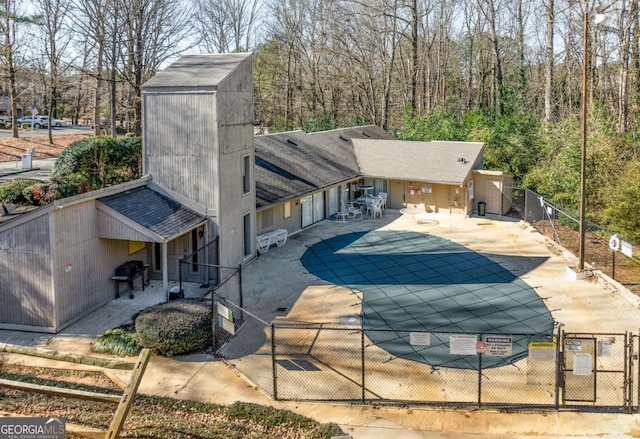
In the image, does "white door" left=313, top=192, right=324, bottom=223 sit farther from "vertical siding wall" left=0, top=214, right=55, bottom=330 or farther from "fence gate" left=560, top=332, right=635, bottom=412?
"fence gate" left=560, top=332, right=635, bottom=412

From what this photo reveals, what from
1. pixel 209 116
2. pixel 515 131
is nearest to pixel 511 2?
pixel 515 131

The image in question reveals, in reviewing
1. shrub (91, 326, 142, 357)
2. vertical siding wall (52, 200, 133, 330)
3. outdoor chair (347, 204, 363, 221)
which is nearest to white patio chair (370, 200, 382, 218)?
outdoor chair (347, 204, 363, 221)

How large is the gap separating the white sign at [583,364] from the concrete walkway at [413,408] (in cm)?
77

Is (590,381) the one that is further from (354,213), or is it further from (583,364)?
(354,213)

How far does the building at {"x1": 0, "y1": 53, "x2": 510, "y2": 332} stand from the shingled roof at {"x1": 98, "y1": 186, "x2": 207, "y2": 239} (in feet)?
0.12

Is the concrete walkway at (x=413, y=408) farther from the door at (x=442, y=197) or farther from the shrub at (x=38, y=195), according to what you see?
the shrub at (x=38, y=195)

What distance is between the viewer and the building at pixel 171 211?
46.4ft

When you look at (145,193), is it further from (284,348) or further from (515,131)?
(515,131)

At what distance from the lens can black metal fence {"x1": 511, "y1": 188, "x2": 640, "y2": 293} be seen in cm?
1859

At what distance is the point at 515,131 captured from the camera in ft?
107

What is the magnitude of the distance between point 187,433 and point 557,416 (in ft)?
21.6

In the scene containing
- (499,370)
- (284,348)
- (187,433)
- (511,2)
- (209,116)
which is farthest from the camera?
(511,2)

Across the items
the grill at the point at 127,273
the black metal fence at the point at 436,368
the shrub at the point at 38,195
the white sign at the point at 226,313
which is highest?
the shrub at the point at 38,195

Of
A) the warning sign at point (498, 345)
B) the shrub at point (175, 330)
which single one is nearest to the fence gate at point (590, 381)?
the warning sign at point (498, 345)
